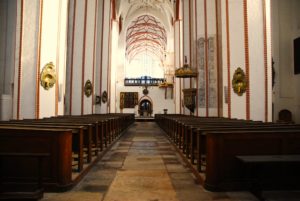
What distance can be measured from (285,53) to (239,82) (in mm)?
5981

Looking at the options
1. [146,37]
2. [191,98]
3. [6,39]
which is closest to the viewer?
[6,39]

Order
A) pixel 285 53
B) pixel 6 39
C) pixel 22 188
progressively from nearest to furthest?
1. pixel 22 188
2. pixel 6 39
3. pixel 285 53

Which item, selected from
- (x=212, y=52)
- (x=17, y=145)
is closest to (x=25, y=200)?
(x=17, y=145)

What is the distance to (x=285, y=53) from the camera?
13531 millimetres

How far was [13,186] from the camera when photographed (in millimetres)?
4000

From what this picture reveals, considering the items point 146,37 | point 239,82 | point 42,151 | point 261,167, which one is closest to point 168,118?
point 239,82

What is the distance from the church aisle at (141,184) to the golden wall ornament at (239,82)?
3029 millimetres

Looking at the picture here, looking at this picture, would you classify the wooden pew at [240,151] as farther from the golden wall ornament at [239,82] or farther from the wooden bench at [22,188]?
the golden wall ornament at [239,82]

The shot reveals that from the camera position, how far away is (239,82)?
345 inches

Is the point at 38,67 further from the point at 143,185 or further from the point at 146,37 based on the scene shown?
the point at 146,37

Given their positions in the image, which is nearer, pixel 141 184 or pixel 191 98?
pixel 141 184

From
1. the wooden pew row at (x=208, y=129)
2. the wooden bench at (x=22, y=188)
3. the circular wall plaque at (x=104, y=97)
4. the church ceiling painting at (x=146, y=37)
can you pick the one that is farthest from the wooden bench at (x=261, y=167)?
the church ceiling painting at (x=146, y=37)

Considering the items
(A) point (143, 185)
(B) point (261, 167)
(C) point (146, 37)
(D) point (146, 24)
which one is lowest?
(A) point (143, 185)

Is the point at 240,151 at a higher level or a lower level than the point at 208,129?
lower
